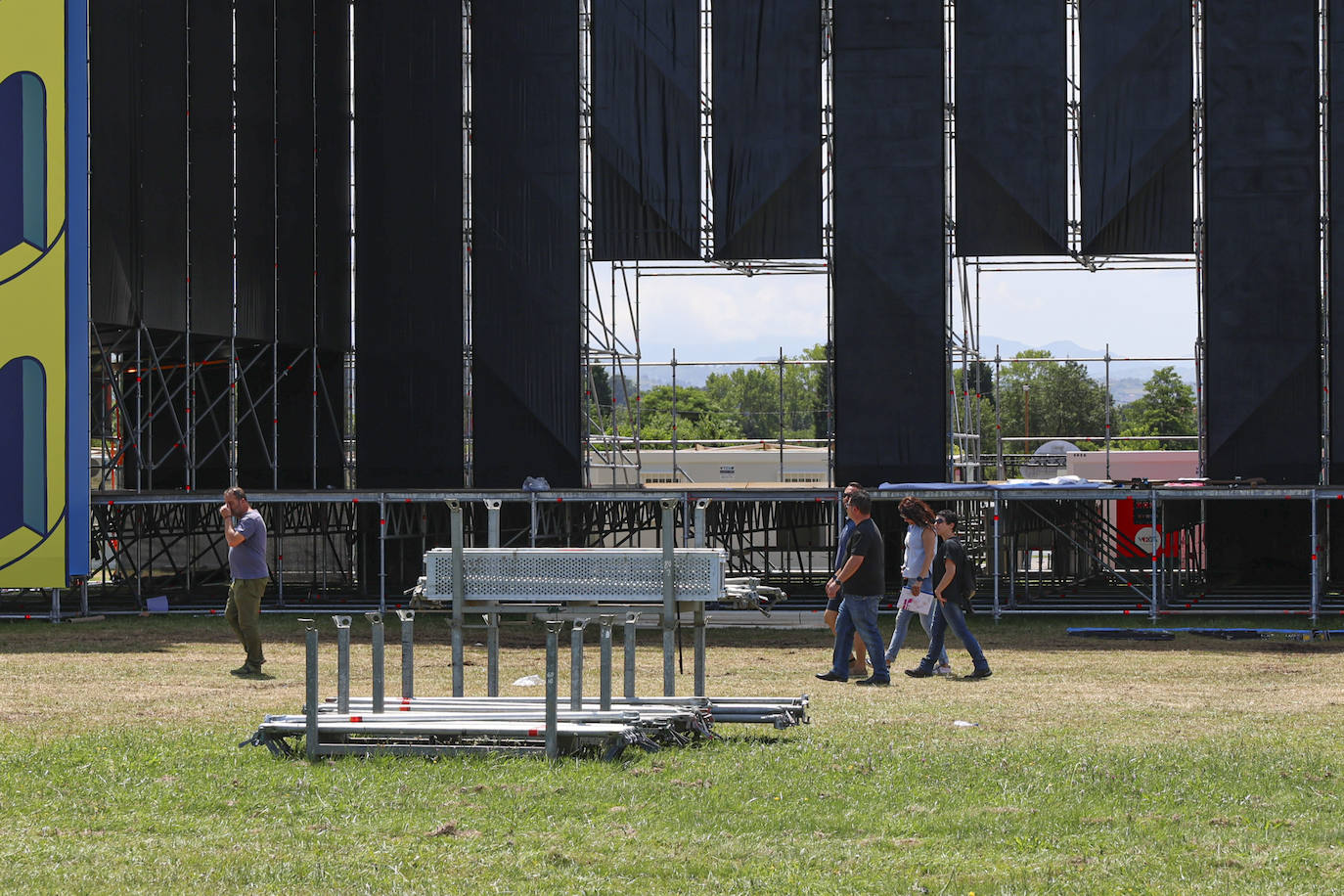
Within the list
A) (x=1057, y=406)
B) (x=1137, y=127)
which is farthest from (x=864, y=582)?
(x=1057, y=406)

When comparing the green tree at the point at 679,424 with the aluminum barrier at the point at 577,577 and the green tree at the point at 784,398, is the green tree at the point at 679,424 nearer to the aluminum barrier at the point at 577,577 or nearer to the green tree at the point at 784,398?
the green tree at the point at 784,398

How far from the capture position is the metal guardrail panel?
8773mm

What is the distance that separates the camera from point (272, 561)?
25.7 m

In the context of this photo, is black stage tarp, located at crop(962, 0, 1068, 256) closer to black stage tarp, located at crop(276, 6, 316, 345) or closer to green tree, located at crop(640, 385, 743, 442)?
black stage tarp, located at crop(276, 6, 316, 345)

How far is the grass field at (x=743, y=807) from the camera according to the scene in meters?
5.90

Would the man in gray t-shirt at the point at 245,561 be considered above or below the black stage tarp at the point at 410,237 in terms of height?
below

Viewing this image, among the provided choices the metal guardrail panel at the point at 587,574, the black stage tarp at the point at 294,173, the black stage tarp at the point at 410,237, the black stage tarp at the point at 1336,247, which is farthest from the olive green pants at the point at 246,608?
the black stage tarp at the point at 1336,247

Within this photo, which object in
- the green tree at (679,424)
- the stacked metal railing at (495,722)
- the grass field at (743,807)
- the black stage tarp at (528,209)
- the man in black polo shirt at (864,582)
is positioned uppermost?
the black stage tarp at (528,209)

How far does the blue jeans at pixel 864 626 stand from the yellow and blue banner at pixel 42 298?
10403 millimetres

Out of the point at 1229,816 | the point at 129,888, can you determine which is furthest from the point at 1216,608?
the point at 129,888

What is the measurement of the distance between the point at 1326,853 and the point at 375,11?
20.0 m

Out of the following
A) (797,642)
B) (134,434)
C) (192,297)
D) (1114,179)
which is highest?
(1114,179)

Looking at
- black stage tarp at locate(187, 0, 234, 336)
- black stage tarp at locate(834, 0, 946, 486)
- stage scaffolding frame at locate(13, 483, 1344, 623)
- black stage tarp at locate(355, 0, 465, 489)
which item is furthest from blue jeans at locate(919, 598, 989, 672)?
black stage tarp at locate(187, 0, 234, 336)

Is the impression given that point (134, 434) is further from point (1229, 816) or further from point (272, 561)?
point (1229, 816)
